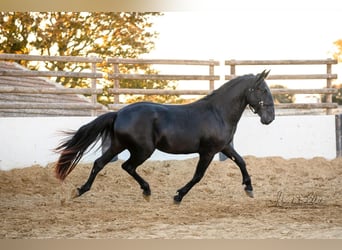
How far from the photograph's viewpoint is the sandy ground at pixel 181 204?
5.05m

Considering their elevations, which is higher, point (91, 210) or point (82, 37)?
point (82, 37)

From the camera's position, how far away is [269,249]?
14.3 ft

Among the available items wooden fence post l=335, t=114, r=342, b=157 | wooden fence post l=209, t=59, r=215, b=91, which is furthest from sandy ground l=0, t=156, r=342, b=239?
wooden fence post l=209, t=59, r=215, b=91

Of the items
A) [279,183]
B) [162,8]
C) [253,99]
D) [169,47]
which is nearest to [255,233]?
[253,99]

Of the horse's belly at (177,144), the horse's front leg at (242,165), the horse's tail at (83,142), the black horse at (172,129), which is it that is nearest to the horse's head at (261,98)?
the black horse at (172,129)

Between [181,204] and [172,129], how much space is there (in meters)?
0.97

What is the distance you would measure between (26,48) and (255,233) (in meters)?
8.30

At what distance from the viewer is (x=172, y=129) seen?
6.15 meters

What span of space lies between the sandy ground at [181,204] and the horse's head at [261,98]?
1.07 metres

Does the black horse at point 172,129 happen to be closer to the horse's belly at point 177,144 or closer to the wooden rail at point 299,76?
the horse's belly at point 177,144

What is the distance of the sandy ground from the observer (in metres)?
5.05

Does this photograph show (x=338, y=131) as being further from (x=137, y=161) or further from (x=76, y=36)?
(x=76, y=36)

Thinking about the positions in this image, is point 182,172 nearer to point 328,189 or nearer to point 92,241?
point 328,189

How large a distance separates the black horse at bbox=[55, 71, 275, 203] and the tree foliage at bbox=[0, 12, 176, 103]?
5.63 m
